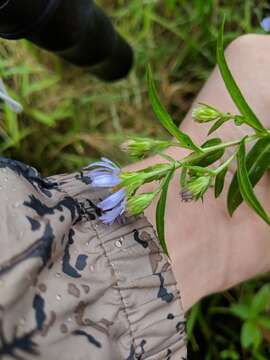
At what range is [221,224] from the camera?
2.63 feet

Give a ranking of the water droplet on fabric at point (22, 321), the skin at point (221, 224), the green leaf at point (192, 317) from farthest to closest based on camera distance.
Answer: the green leaf at point (192, 317) → the skin at point (221, 224) → the water droplet on fabric at point (22, 321)

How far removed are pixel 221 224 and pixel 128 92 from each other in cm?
46

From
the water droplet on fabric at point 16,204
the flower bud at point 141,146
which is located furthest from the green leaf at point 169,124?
the water droplet on fabric at point 16,204

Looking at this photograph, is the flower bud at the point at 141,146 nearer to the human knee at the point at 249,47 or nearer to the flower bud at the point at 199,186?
the flower bud at the point at 199,186

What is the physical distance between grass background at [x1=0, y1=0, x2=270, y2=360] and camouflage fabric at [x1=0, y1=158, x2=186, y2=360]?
0.44 m

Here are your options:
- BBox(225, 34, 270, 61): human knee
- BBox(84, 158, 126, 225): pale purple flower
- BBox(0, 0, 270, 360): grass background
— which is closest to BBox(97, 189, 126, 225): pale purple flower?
BBox(84, 158, 126, 225): pale purple flower

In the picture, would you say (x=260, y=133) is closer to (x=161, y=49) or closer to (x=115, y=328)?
(x=115, y=328)

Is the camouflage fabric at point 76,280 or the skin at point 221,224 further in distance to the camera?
the skin at point 221,224

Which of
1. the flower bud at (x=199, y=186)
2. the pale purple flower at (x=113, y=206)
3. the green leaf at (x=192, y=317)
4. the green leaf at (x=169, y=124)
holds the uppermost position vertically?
the green leaf at (x=169, y=124)

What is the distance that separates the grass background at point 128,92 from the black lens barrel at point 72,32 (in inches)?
6.7

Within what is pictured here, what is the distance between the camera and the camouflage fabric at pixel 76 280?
1.61ft

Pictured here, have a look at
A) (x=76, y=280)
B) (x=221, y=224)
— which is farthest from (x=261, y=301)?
(x=76, y=280)

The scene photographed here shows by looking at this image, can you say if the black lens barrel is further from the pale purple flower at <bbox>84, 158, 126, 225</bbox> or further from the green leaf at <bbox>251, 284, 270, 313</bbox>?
the green leaf at <bbox>251, 284, 270, 313</bbox>

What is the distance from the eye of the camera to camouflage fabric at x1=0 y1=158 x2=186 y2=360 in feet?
1.61
